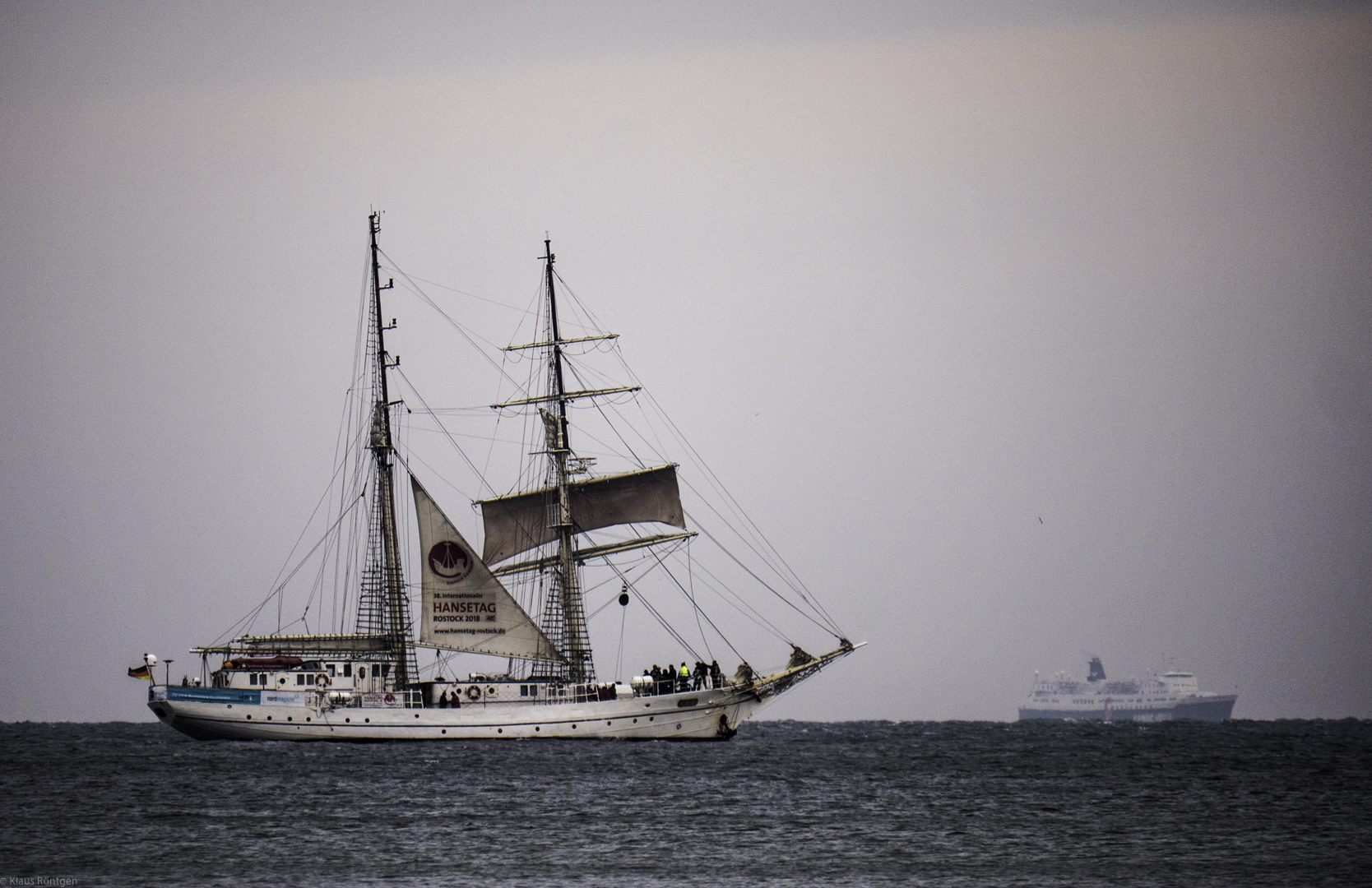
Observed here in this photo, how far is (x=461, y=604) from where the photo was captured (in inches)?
2790

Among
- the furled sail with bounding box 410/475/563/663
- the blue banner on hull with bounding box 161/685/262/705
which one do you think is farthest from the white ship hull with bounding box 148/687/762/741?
the furled sail with bounding box 410/475/563/663

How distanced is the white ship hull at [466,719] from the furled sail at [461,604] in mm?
4491

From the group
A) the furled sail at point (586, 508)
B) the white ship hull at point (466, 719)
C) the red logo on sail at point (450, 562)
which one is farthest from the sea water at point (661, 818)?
the furled sail at point (586, 508)

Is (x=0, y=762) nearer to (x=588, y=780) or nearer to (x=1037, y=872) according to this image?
(x=588, y=780)

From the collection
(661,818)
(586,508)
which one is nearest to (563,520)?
(586,508)

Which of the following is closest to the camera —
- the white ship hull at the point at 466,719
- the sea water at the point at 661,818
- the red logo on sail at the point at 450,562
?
the sea water at the point at 661,818

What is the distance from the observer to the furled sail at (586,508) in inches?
2980

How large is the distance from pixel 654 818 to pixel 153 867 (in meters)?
14.0

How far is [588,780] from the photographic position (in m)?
53.0

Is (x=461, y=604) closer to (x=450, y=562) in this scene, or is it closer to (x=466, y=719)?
(x=450, y=562)

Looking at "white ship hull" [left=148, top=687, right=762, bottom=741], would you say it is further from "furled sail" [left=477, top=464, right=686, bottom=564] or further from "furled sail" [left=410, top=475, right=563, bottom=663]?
"furled sail" [left=477, top=464, right=686, bottom=564]

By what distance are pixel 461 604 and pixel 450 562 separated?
77.9 inches

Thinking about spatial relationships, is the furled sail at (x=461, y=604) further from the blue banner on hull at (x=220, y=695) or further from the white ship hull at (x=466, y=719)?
the blue banner on hull at (x=220, y=695)

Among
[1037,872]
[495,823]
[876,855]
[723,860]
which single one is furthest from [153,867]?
[1037,872]
